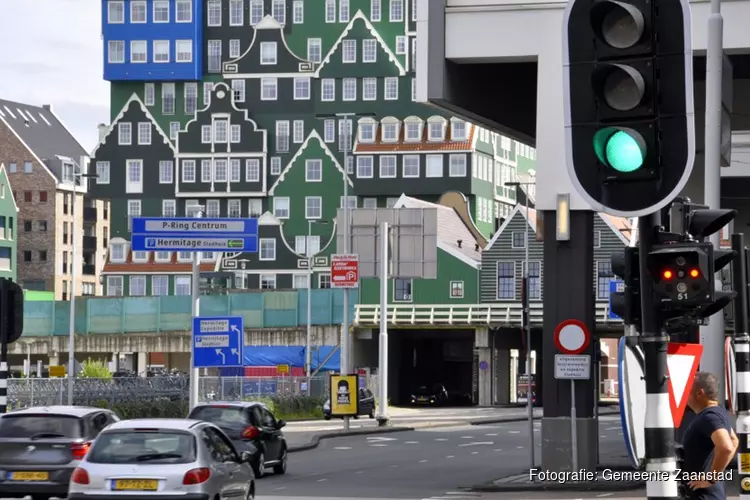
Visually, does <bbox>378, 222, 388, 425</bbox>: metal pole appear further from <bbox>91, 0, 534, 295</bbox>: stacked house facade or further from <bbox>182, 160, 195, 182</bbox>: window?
<bbox>182, 160, 195, 182</bbox>: window

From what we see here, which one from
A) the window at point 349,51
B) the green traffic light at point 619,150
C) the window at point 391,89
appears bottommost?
the green traffic light at point 619,150

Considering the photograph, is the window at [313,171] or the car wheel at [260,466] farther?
the window at [313,171]

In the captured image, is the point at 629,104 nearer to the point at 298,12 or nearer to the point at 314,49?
the point at 314,49

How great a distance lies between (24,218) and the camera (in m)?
136

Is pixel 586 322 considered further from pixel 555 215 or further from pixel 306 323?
pixel 306 323

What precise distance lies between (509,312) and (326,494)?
6178cm

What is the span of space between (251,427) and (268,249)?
259ft

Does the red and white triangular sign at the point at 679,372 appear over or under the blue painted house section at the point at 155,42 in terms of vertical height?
under

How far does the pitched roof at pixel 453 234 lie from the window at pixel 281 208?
16.1 metres

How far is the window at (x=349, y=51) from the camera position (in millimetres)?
111375

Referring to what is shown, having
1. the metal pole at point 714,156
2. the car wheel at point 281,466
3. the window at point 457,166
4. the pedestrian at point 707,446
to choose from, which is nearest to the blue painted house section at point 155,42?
the window at point 457,166

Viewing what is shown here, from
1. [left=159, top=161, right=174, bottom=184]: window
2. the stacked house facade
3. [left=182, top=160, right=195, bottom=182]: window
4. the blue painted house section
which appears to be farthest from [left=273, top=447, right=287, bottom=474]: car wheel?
the blue painted house section

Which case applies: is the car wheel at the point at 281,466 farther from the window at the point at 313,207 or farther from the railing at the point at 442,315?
the window at the point at 313,207

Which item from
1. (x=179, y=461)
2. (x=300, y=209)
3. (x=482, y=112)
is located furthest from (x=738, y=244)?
(x=300, y=209)
